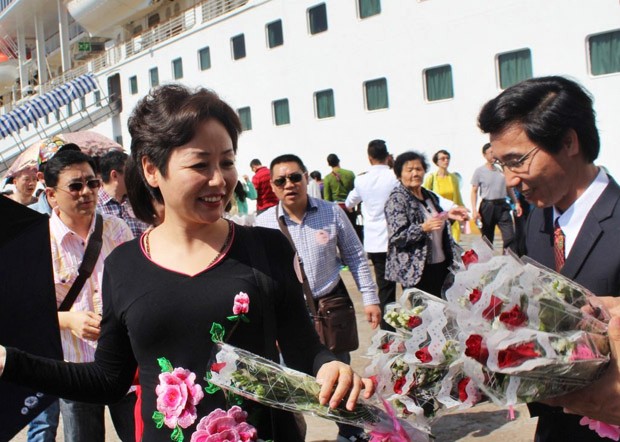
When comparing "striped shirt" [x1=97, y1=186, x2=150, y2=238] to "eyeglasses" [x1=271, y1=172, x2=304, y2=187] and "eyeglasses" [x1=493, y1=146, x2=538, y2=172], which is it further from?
"eyeglasses" [x1=493, y1=146, x2=538, y2=172]

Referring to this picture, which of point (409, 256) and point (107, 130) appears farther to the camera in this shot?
point (107, 130)

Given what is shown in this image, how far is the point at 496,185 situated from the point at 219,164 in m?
8.23

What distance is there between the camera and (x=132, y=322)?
213 cm

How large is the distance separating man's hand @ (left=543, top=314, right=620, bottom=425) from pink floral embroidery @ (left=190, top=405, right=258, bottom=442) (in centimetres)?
82

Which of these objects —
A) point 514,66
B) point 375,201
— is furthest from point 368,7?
point 375,201

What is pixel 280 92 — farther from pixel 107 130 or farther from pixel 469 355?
pixel 469 355

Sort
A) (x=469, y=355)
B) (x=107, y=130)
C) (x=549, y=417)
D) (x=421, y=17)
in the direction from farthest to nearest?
(x=107, y=130), (x=421, y=17), (x=549, y=417), (x=469, y=355)

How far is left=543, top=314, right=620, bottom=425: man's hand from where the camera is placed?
1.79 meters

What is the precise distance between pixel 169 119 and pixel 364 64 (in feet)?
60.9

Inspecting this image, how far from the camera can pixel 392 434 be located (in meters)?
1.87

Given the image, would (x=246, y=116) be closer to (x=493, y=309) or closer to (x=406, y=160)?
(x=406, y=160)

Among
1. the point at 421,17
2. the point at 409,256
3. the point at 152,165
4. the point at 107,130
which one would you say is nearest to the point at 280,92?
the point at 421,17

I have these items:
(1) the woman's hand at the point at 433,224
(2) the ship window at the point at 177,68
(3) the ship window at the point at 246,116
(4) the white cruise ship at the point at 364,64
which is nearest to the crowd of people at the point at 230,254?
(1) the woman's hand at the point at 433,224

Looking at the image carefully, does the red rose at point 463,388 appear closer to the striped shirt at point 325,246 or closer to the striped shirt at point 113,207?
the striped shirt at point 325,246
